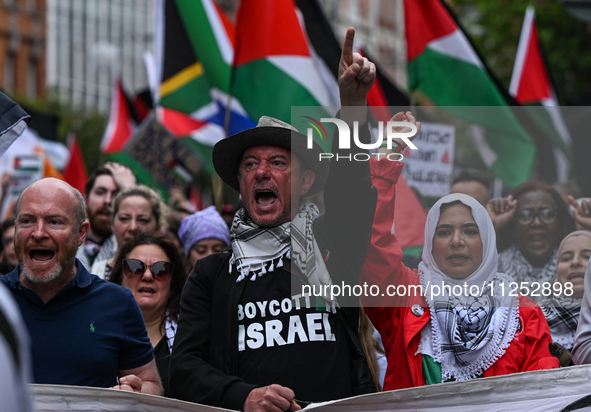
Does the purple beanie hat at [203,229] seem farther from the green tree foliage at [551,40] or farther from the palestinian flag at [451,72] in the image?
the green tree foliage at [551,40]

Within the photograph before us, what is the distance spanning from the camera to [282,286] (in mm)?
3176

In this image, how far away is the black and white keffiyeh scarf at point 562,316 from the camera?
3.63 meters

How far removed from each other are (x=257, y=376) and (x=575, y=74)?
19.4 metres

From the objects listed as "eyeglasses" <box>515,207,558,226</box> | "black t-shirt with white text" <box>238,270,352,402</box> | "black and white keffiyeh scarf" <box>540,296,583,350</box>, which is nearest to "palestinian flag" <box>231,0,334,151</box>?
"eyeglasses" <box>515,207,558,226</box>

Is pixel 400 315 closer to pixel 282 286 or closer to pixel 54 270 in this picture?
pixel 282 286

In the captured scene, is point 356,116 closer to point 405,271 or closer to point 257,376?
point 405,271

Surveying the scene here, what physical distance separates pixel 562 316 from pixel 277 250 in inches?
53.6

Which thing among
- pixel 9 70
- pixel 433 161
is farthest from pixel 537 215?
pixel 9 70

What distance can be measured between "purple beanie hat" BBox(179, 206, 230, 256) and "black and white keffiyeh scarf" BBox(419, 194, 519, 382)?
2155 millimetres

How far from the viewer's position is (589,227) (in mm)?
3861

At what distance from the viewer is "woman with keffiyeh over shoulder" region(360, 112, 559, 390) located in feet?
10.4

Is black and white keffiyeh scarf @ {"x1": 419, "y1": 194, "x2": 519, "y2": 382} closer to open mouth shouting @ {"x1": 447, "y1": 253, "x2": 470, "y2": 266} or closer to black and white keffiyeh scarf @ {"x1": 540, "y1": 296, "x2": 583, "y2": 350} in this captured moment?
Answer: open mouth shouting @ {"x1": 447, "y1": 253, "x2": 470, "y2": 266}

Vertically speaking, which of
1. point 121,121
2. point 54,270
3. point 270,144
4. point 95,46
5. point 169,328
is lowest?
point 169,328

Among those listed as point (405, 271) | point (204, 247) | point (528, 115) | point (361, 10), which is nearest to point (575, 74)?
point (528, 115)
